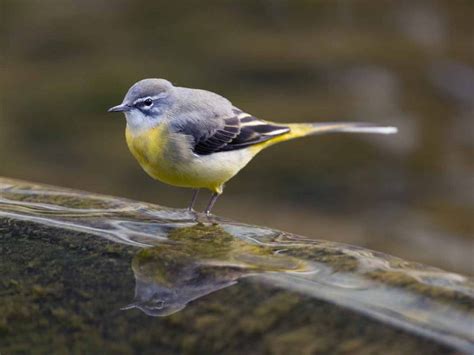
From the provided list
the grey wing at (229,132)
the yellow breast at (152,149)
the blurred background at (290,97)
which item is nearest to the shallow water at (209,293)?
the yellow breast at (152,149)

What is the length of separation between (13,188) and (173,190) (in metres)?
5.26

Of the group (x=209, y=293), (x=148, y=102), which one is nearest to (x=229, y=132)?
(x=148, y=102)

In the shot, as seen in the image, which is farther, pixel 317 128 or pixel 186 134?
pixel 317 128

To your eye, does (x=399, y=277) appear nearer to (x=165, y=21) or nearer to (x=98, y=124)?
(x=98, y=124)

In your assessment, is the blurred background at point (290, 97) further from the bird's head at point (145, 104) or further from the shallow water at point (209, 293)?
the shallow water at point (209, 293)

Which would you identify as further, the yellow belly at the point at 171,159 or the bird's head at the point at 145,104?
the bird's head at the point at 145,104

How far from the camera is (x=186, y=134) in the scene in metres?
5.97

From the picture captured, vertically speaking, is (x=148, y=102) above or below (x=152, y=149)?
above

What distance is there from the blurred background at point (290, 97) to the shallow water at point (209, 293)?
553cm

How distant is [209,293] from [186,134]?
6.57ft

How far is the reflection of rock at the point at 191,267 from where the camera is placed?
413 cm

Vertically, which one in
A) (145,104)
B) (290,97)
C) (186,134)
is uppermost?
(145,104)

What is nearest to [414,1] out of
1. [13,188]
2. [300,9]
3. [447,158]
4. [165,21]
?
[300,9]

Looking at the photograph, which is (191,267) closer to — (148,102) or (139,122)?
(139,122)
